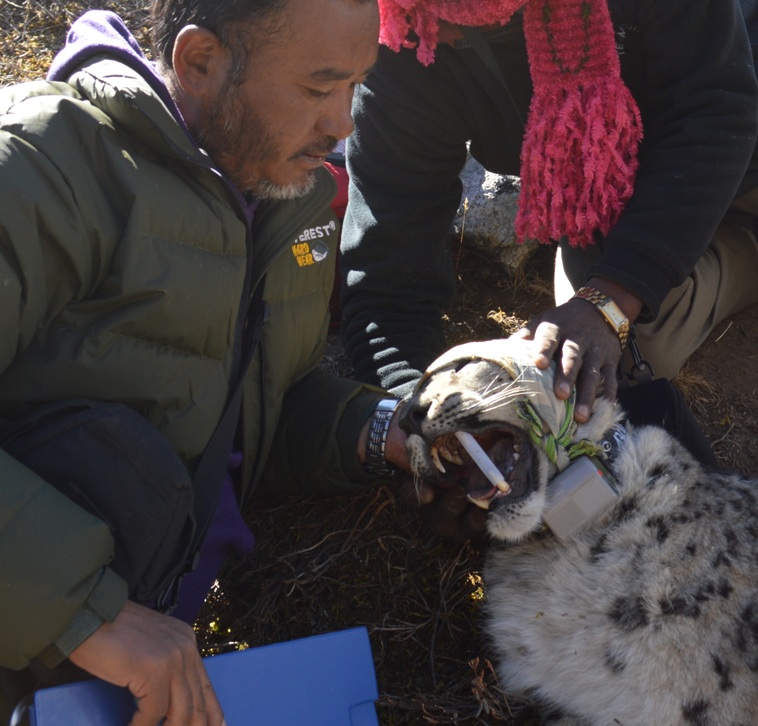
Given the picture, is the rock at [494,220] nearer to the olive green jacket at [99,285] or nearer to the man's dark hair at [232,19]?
the olive green jacket at [99,285]

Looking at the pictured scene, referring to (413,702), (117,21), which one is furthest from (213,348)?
(413,702)

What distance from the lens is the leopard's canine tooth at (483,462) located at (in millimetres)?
2639

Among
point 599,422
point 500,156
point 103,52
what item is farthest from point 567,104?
point 103,52

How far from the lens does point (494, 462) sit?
2.84m

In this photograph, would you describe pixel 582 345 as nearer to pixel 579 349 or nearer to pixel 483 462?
pixel 579 349

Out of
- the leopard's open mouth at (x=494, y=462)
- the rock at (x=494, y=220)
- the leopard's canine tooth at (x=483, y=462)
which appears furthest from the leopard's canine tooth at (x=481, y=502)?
the rock at (x=494, y=220)

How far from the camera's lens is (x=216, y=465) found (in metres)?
2.66

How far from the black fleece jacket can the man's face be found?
1.06m

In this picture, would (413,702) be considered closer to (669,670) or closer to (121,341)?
(669,670)

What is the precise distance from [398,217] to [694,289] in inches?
53.3

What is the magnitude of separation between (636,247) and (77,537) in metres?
2.17

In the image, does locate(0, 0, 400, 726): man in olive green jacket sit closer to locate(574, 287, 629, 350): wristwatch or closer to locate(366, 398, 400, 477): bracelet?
locate(366, 398, 400, 477): bracelet

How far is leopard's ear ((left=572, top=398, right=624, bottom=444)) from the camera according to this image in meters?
2.91

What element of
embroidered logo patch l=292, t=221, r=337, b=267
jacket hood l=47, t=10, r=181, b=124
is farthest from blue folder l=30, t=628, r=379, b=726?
jacket hood l=47, t=10, r=181, b=124
